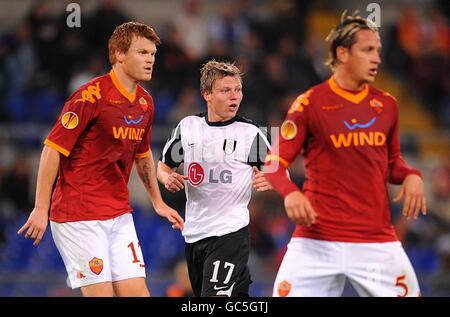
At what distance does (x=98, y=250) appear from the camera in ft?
23.4

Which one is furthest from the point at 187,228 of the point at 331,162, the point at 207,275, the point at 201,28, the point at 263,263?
the point at 201,28

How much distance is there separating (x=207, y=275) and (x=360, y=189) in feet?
4.83

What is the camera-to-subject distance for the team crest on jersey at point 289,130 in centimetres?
659

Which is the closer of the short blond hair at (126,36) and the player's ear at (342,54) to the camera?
the player's ear at (342,54)

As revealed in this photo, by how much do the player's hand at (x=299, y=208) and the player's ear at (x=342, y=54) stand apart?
1.04 meters

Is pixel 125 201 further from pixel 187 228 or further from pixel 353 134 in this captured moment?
pixel 353 134

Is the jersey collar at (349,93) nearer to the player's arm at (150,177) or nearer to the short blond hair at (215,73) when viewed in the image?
the short blond hair at (215,73)

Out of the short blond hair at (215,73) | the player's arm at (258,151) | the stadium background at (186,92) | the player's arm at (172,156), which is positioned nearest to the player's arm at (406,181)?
the player's arm at (258,151)

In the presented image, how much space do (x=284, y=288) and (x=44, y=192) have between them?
185 centimetres

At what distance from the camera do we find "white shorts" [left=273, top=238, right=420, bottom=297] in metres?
6.48

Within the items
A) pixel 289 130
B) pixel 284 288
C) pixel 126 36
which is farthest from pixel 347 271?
pixel 126 36

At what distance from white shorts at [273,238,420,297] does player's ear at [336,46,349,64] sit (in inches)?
49.1

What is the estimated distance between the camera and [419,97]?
17.1 metres
